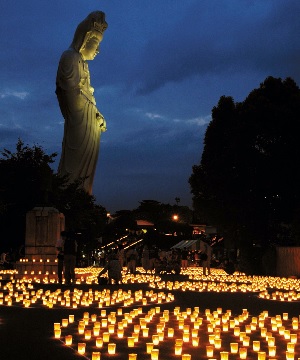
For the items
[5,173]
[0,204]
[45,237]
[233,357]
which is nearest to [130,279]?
[45,237]

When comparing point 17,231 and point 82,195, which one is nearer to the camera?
point 17,231

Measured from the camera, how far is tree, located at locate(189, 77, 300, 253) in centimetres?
3002

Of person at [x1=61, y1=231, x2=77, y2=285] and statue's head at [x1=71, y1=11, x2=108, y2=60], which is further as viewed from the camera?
statue's head at [x1=71, y1=11, x2=108, y2=60]

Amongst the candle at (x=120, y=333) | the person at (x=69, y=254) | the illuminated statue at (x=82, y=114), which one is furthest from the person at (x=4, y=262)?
the candle at (x=120, y=333)

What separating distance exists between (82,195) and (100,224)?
3073 mm

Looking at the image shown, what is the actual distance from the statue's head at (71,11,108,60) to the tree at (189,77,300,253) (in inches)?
596

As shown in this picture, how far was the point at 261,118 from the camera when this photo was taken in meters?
30.7

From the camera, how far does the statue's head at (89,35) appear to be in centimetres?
4319

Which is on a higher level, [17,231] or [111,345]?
[17,231]

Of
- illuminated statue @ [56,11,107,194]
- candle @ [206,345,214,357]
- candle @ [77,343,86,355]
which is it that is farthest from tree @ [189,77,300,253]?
candle @ [77,343,86,355]

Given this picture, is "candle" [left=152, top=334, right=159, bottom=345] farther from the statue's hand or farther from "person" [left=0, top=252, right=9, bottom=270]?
the statue's hand

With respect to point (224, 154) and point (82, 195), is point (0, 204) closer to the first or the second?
point (82, 195)

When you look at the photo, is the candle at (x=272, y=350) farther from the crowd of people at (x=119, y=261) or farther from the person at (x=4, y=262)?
the person at (x=4, y=262)

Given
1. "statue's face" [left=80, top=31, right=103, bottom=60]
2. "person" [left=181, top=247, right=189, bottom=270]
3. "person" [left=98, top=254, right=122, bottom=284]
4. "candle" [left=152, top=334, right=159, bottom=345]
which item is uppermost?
"statue's face" [left=80, top=31, right=103, bottom=60]
